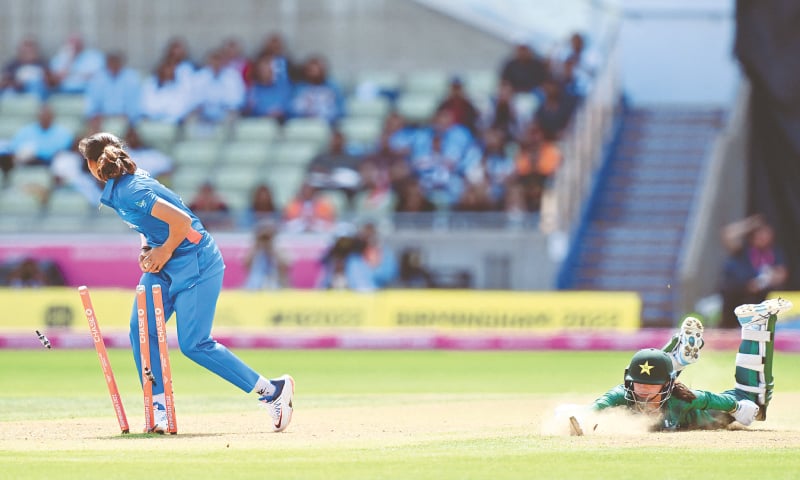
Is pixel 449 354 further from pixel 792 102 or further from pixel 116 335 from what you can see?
pixel 792 102

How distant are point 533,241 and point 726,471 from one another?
15.3 m

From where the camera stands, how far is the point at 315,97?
1064 inches

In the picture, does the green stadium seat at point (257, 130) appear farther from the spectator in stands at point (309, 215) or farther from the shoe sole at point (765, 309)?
the shoe sole at point (765, 309)

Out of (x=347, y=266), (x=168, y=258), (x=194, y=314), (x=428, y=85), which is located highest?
(x=168, y=258)

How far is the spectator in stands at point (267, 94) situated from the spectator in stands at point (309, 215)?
3.50 metres

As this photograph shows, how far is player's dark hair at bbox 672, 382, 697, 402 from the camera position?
32.9ft

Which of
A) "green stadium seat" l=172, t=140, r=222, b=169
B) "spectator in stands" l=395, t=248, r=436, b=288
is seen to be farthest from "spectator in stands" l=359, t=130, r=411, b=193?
"green stadium seat" l=172, t=140, r=222, b=169

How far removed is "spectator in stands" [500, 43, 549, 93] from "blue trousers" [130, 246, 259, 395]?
16155 millimetres

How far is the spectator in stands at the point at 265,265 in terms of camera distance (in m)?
23.1

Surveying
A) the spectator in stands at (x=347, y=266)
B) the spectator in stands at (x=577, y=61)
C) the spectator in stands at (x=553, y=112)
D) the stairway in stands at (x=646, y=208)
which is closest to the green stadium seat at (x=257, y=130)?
the spectator in stands at (x=347, y=266)

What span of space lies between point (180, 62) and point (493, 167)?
664cm

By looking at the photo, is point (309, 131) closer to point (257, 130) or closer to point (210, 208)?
point (257, 130)

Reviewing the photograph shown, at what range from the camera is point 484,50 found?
28.0 meters

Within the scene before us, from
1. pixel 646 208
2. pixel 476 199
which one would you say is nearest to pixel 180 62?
pixel 476 199
